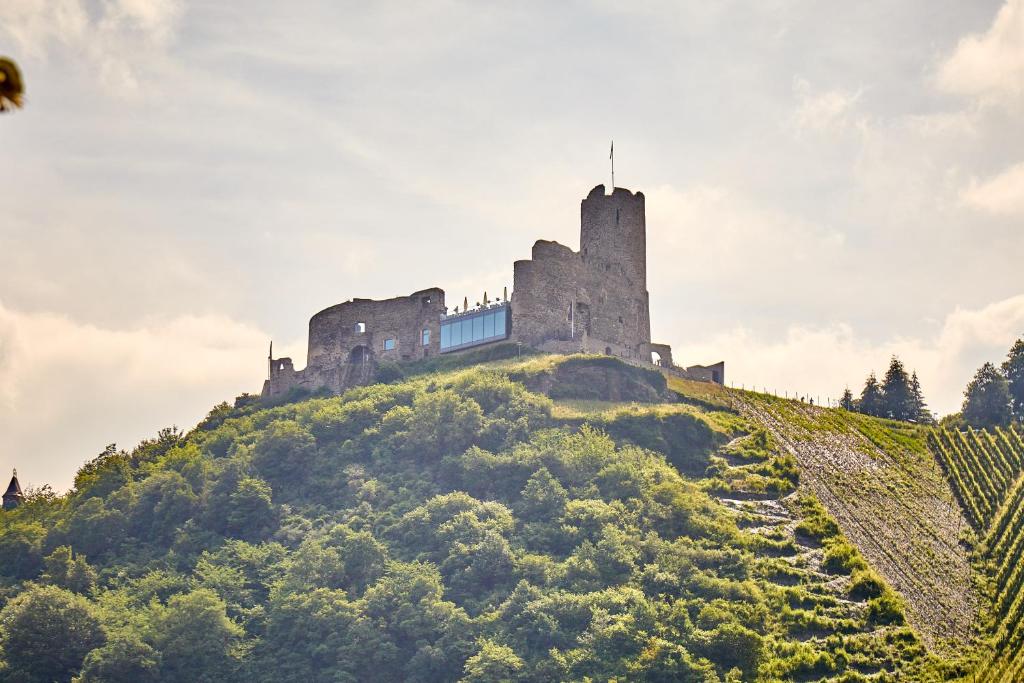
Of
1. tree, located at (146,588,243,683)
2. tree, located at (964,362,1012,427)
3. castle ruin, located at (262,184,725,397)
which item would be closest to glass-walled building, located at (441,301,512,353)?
castle ruin, located at (262,184,725,397)

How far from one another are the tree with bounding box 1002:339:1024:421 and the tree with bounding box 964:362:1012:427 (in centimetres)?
109

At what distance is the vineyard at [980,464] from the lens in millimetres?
73312

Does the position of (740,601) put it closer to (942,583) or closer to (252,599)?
(942,583)

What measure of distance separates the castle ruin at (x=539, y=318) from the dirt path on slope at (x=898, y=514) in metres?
9.13

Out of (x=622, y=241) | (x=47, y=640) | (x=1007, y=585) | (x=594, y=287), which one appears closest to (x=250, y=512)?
(x=47, y=640)

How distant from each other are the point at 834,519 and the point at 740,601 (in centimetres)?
1180

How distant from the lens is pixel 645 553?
61.1 metres

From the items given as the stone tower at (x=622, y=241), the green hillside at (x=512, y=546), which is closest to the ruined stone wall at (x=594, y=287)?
the stone tower at (x=622, y=241)

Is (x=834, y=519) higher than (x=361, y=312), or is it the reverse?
(x=361, y=312)

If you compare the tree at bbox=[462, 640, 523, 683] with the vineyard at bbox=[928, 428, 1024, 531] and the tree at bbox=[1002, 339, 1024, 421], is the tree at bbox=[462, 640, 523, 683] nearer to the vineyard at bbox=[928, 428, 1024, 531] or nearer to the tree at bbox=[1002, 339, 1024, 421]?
the vineyard at bbox=[928, 428, 1024, 531]

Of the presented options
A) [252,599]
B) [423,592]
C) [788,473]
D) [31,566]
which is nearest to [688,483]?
[788,473]

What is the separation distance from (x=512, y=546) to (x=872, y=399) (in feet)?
143

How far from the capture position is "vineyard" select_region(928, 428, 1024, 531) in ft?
241

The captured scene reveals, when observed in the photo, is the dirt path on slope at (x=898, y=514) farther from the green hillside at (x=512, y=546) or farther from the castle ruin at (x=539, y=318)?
the castle ruin at (x=539, y=318)
